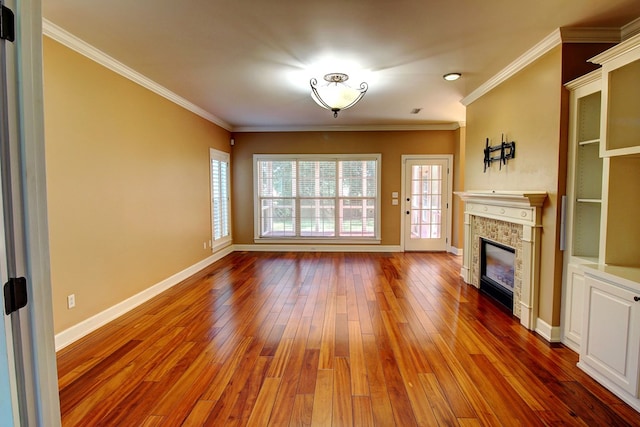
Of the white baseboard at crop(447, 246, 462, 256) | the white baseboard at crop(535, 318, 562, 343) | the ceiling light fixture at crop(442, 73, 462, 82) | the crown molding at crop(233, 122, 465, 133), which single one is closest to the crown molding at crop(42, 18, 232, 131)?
the crown molding at crop(233, 122, 465, 133)

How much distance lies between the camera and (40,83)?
3.30ft

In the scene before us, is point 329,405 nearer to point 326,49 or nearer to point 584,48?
point 326,49

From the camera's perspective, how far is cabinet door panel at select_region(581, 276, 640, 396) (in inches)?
74.5

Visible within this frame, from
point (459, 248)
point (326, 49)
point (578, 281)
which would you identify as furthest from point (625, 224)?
point (459, 248)

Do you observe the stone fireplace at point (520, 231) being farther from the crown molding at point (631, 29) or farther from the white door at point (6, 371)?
the white door at point (6, 371)

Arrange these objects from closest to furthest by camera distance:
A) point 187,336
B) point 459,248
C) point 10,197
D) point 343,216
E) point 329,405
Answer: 1. point 10,197
2. point 329,405
3. point 187,336
4. point 459,248
5. point 343,216

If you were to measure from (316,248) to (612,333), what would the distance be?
5093 mm

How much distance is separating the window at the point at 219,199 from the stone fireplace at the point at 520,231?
434 cm

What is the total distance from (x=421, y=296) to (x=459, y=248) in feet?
9.36

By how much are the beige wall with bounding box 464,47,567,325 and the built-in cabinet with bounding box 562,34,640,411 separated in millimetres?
89

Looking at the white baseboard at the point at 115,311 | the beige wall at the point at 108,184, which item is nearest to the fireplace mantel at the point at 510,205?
the beige wall at the point at 108,184

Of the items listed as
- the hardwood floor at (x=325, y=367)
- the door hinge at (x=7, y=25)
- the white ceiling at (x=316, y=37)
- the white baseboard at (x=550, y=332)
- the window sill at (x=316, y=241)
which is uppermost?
the white ceiling at (x=316, y=37)

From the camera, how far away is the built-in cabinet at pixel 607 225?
196 cm

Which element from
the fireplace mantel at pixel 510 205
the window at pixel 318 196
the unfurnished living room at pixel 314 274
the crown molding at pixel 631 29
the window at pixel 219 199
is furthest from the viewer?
the window at pixel 318 196
